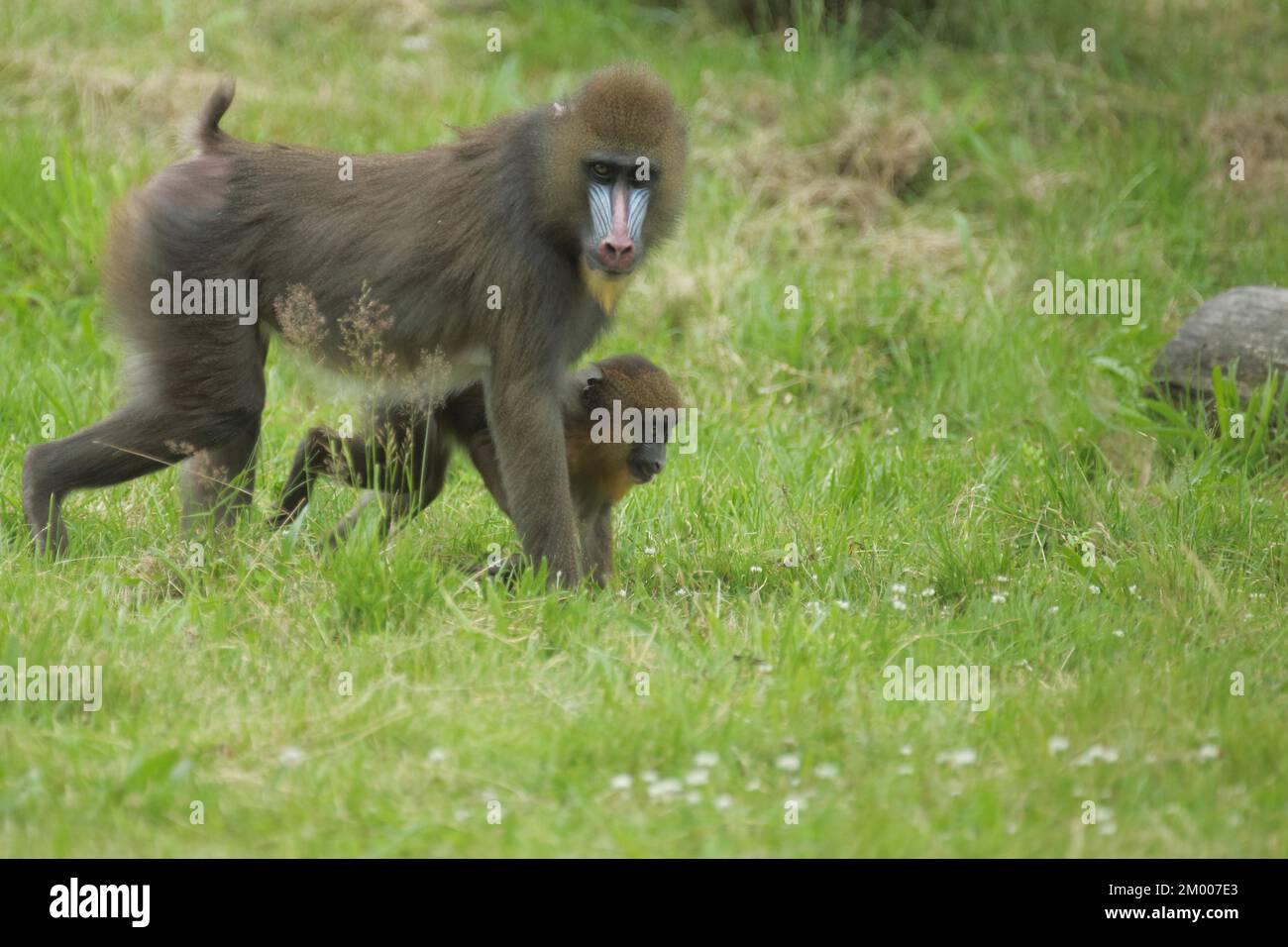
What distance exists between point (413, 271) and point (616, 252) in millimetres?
834

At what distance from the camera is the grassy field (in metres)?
4.09

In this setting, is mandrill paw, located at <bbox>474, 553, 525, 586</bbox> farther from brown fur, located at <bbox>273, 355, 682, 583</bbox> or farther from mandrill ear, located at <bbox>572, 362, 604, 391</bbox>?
mandrill ear, located at <bbox>572, 362, 604, 391</bbox>

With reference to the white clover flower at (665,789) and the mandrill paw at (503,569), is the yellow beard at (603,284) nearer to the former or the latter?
the mandrill paw at (503,569)

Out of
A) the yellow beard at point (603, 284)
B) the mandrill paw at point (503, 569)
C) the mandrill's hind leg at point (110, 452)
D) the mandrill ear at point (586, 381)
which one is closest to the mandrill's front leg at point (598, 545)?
the mandrill paw at point (503, 569)

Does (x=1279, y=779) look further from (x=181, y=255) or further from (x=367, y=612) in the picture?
(x=181, y=255)

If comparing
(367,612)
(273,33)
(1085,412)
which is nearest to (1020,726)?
(367,612)

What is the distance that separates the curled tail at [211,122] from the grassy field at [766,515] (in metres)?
1.44

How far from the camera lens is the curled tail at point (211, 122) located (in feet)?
19.4

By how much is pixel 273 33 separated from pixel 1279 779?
887 cm

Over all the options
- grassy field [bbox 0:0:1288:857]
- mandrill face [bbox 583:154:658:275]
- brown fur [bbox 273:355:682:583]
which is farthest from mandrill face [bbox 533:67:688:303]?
grassy field [bbox 0:0:1288:857]

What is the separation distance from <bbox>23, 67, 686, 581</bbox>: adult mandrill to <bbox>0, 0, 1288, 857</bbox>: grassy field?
0.38m

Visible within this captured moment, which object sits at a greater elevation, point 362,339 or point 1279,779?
point 362,339

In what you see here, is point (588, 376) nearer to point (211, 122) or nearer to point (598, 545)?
point (598, 545)

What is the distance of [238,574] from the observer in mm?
5363
